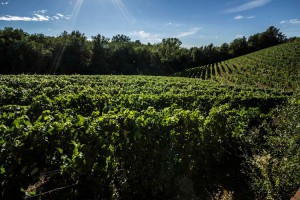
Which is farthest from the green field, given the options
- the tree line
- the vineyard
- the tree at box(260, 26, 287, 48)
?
the tree at box(260, 26, 287, 48)

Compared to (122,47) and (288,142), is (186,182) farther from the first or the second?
(122,47)

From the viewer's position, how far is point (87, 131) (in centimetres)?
441

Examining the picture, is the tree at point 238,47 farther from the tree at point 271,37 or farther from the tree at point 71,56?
the tree at point 71,56

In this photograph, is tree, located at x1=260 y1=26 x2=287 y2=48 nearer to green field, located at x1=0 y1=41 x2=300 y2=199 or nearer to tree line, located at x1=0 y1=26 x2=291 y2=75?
tree line, located at x1=0 y1=26 x2=291 y2=75

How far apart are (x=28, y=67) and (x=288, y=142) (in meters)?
48.8

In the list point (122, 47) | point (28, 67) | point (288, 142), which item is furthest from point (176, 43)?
point (288, 142)

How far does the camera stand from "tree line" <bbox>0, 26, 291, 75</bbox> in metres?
43.2

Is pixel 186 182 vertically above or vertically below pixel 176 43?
below

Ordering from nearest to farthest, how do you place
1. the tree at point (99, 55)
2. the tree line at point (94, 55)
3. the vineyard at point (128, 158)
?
the vineyard at point (128, 158) < the tree line at point (94, 55) < the tree at point (99, 55)

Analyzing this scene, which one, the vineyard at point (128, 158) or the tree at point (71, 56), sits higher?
the tree at point (71, 56)

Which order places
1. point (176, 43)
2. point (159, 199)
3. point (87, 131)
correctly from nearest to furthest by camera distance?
point (87, 131) < point (159, 199) < point (176, 43)

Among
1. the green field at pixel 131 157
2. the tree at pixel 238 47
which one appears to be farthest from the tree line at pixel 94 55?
the green field at pixel 131 157

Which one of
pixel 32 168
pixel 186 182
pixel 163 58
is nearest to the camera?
pixel 32 168

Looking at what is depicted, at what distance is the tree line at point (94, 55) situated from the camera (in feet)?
142
